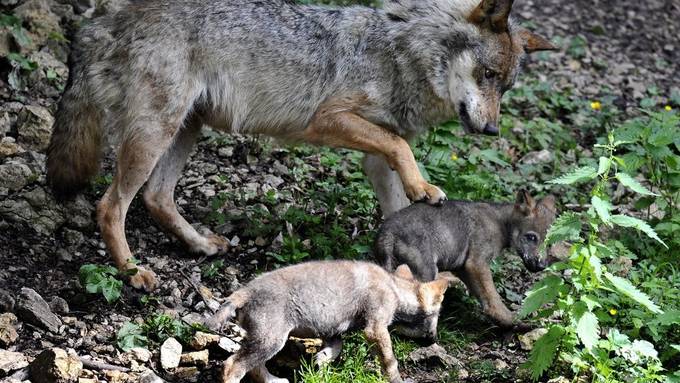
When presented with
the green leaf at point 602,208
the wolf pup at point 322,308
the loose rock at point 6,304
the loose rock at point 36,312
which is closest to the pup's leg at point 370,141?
the wolf pup at point 322,308

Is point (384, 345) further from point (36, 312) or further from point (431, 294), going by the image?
point (36, 312)

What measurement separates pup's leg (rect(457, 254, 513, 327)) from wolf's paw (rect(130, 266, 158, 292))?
2.09 m

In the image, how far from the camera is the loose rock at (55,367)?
16.1 feet

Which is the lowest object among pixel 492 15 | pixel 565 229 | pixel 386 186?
pixel 386 186

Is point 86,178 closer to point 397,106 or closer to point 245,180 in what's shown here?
point 245,180

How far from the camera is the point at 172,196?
7.05m

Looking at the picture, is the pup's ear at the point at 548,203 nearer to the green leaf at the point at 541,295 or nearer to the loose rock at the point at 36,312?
the green leaf at the point at 541,295

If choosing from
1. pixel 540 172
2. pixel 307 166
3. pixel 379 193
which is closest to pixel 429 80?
pixel 379 193

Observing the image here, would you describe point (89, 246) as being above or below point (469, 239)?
below

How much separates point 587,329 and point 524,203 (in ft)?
5.86

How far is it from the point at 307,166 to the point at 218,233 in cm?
133

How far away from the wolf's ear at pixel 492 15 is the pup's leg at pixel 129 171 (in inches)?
92.9

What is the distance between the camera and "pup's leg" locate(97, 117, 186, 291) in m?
6.41

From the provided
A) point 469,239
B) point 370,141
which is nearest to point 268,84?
point 370,141
